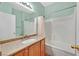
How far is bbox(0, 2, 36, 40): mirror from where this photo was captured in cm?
129

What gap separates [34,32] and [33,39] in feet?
0.36

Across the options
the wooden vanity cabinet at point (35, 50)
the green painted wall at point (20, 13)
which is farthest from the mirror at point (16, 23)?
the wooden vanity cabinet at point (35, 50)

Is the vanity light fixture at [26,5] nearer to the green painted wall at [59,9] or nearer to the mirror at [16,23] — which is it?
the mirror at [16,23]

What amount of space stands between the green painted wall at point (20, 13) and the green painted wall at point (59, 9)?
9cm

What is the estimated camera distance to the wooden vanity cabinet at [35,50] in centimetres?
124

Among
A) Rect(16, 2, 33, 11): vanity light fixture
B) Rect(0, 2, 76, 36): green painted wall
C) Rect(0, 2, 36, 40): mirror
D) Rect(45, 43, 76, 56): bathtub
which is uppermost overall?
Rect(16, 2, 33, 11): vanity light fixture

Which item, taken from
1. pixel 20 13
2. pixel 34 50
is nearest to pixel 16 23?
pixel 20 13

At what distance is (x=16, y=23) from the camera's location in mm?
1314

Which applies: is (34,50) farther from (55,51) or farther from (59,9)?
(59,9)

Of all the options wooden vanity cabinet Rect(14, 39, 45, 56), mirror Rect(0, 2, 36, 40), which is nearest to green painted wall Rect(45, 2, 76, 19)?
mirror Rect(0, 2, 36, 40)

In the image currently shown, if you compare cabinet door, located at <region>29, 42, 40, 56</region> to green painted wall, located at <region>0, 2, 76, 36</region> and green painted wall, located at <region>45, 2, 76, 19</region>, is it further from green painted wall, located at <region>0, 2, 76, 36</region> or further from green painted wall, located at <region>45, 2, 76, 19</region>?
green painted wall, located at <region>45, 2, 76, 19</region>

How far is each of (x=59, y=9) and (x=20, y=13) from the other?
21.5 inches

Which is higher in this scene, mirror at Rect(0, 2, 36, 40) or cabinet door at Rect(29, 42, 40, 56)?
mirror at Rect(0, 2, 36, 40)

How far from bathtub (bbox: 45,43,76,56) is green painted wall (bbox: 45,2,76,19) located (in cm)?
42
